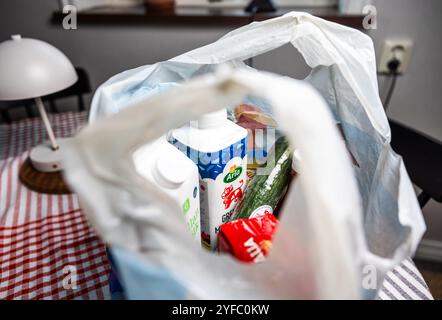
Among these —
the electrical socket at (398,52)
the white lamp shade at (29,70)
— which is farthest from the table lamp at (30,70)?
the electrical socket at (398,52)

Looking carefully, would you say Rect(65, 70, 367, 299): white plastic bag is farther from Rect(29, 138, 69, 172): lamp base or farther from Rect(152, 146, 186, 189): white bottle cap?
Rect(29, 138, 69, 172): lamp base

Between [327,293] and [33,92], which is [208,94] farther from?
[33,92]

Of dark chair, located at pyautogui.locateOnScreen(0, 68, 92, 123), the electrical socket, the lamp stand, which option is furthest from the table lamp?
the electrical socket

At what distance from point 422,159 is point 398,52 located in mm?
370

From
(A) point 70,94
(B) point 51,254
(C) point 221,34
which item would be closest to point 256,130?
(B) point 51,254

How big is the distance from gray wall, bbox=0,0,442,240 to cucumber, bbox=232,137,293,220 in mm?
416

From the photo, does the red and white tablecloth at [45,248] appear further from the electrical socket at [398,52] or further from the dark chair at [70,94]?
the electrical socket at [398,52]

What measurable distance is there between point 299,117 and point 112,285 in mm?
267

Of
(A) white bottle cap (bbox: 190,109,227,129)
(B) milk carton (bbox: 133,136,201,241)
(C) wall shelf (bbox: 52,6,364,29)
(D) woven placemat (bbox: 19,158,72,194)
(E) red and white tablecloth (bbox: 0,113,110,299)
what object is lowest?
(E) red and white tablecloth (bbox: 0,113,110,299)

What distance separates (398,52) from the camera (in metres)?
0.85

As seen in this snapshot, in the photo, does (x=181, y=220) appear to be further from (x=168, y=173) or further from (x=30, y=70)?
(x=30, y=70)

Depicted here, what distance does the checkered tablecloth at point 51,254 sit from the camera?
0.40 metres

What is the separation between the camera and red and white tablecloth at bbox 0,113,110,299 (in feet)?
1.36

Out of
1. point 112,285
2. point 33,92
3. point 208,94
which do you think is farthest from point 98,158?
point 33,92
